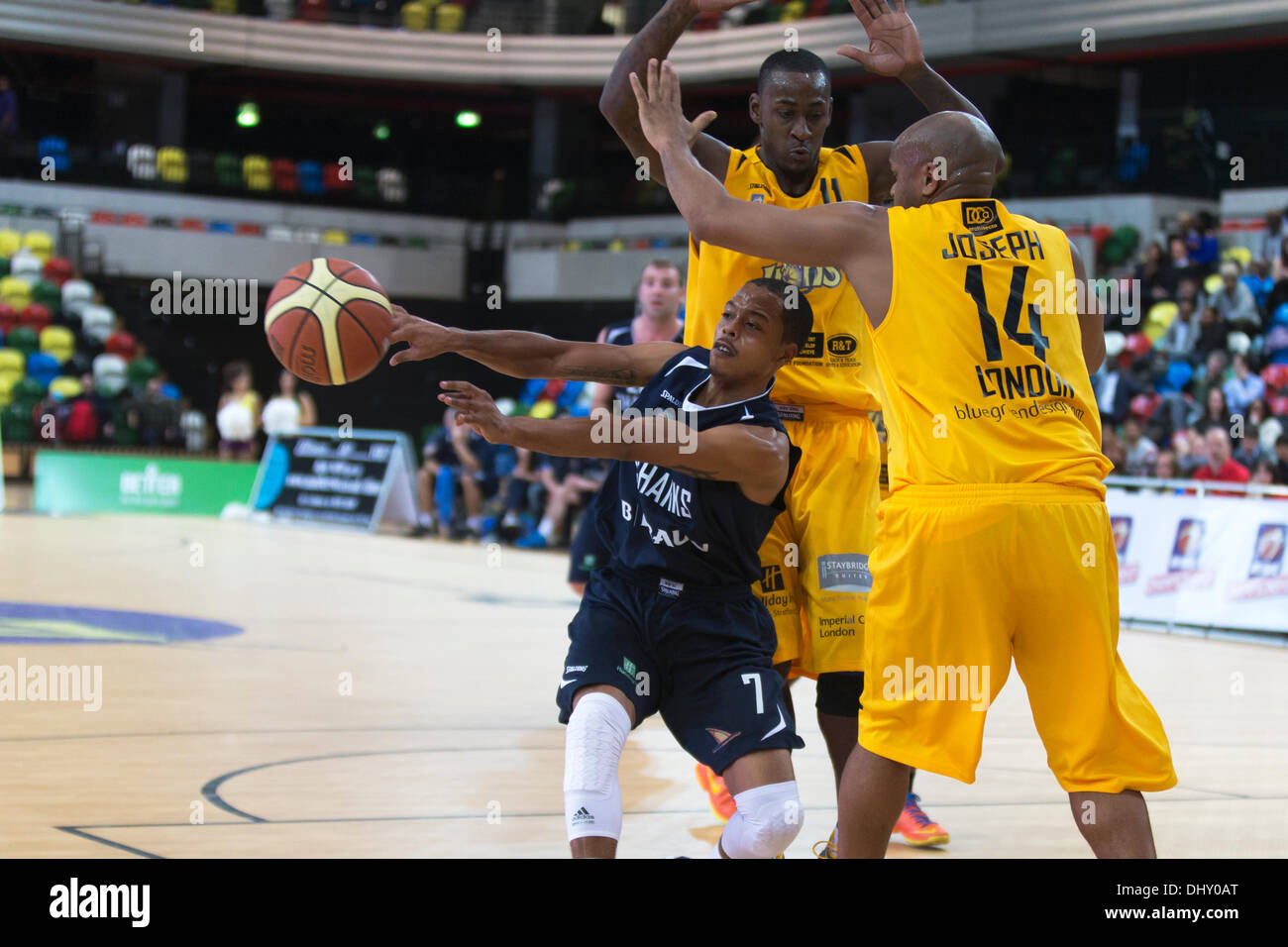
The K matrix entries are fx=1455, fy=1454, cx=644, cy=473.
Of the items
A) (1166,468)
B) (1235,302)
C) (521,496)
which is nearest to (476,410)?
(1166,468)

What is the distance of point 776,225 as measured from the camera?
363 centimetres

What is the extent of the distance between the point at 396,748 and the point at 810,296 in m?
3.01

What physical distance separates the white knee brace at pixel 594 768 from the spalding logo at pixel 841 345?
57.3 inches

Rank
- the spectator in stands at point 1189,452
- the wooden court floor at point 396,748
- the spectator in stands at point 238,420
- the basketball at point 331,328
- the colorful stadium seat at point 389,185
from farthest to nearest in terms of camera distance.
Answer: the colorful stadium seat at point 389,185 < the spectator in stands at point 238,420 < the spectator in stands at point 1189,452 < the wooden court floor at point 396,748 < the basketball at point 331,328

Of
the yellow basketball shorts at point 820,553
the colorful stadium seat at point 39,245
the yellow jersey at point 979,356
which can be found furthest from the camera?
the colorful stadium seat at point 39,245

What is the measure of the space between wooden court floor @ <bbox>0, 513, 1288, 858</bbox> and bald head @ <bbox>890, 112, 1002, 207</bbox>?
7.98ft

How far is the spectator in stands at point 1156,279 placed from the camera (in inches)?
700

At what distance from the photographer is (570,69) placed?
1172 inches

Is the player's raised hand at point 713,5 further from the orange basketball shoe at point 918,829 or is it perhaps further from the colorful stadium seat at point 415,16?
the colorful stadium seat at point 415,16

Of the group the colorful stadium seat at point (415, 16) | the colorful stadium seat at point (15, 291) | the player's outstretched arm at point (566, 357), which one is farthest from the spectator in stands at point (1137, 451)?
the colorful stadium seat at point (415, 16)

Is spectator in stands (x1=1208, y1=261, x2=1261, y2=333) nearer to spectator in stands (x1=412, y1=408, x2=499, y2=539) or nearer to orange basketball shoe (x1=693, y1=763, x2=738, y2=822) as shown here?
spectator in stands (x1=412, y1=408, x2=499, y2=539)

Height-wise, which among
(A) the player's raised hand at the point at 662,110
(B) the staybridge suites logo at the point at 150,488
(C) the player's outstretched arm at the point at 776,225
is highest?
(A) the player's raised hand at the point at 662,110

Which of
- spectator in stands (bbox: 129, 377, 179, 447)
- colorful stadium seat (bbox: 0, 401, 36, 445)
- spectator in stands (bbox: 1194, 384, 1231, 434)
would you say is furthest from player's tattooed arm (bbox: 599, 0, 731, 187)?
colorful stadium seat (bbox: 0, 401, 36, 445)

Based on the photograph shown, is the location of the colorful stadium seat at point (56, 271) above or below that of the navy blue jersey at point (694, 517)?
above
